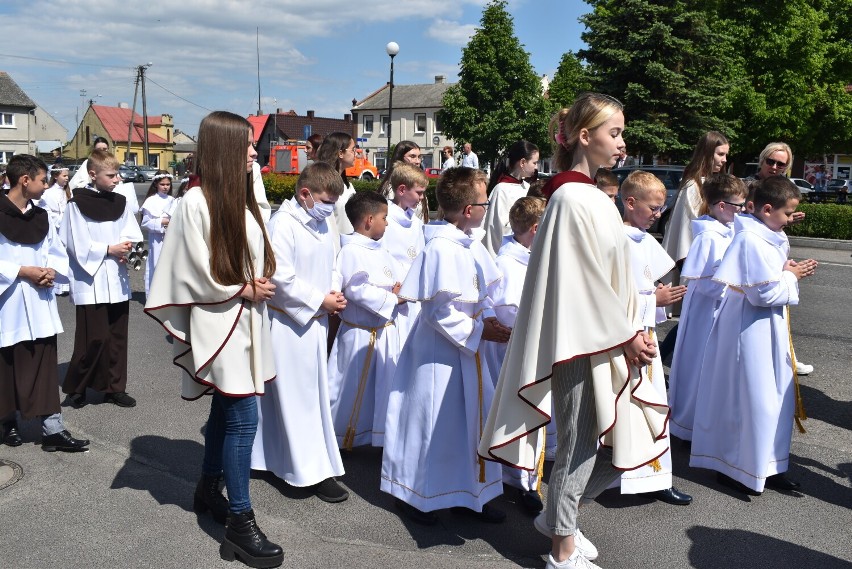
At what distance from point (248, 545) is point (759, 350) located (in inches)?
117

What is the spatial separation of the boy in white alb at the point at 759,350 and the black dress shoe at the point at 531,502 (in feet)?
3.79

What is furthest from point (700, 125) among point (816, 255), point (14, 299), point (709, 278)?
point (14, 299)

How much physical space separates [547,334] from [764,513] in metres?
2.04

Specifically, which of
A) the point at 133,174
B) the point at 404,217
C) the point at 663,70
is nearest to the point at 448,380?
the point at 404,217

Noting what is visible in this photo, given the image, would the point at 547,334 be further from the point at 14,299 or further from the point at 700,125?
the point at 700,125

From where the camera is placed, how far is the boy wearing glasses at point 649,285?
4.42 m

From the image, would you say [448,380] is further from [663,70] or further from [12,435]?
[663,70]

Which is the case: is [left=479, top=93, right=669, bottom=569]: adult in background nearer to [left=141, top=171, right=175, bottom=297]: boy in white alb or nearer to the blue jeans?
the blue jeans

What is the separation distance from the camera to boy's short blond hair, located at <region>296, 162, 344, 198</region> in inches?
179

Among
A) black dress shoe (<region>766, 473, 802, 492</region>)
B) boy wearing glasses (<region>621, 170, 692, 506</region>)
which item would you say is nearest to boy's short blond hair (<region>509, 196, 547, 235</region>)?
boy wearing glasses (<region>621, 170, 692, 506</region>)

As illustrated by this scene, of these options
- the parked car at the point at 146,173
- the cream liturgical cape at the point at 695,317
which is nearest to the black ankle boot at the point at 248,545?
the cream liturgical cape at the point at 695,317

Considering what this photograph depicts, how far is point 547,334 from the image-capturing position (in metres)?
3.28

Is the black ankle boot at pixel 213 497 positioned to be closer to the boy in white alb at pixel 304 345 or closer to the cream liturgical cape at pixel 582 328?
the boy in white alb at pixel 304 345

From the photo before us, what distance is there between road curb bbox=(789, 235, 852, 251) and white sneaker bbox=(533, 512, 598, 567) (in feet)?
54.6
